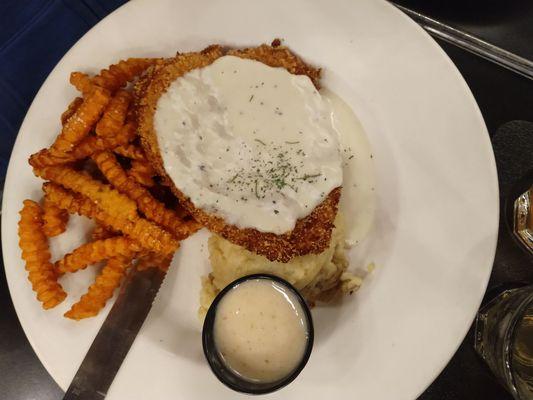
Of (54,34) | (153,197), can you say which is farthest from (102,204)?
(54,34)

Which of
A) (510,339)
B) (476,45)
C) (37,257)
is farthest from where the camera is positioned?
(476,45)

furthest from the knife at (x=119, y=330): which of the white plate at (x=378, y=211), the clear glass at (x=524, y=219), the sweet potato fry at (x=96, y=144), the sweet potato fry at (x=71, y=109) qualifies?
the clear glass at (x=524, y=219)

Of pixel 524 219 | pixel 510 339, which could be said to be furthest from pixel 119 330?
pixel 524 219

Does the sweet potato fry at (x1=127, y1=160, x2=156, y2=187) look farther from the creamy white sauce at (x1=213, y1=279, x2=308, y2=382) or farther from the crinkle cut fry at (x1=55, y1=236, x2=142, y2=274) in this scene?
the creamy white sauce at (x1=213, y1=279, x2=308, y2=382)

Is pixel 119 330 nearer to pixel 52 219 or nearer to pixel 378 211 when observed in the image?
pixel 52 219

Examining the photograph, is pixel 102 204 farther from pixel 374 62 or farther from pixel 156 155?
pixel 374 62

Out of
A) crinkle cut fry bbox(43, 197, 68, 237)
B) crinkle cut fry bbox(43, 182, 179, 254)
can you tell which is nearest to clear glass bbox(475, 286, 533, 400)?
crinkle cut fry bbox(43, 182, 179, 254)

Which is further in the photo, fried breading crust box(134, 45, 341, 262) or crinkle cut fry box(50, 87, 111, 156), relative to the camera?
fried breading crust box(134, 45, 341, 262)
